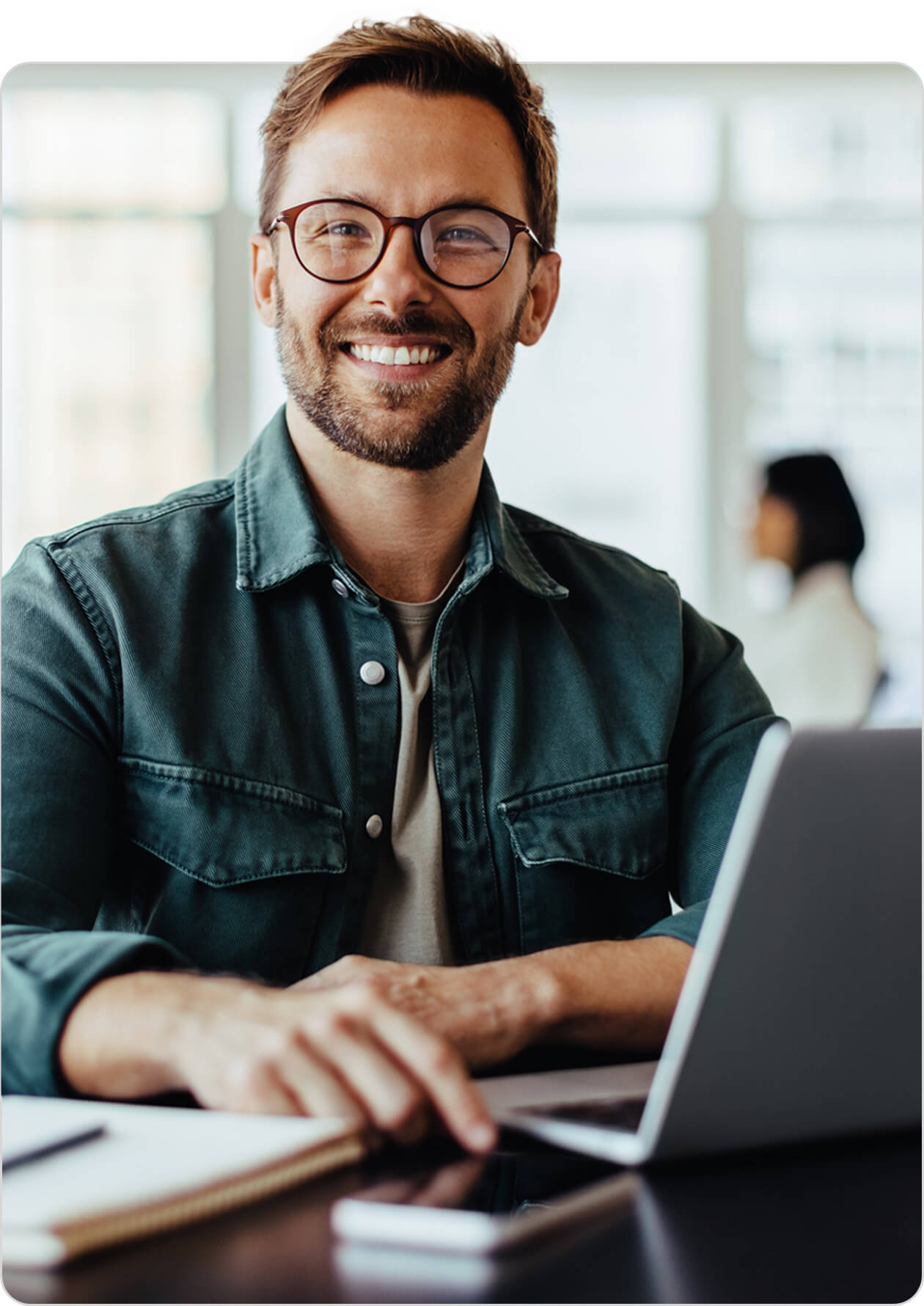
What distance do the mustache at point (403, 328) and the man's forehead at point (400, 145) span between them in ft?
0.44

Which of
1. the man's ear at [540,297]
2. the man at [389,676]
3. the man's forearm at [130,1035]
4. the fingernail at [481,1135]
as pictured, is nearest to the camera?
A: the fingernail at [481,1135]

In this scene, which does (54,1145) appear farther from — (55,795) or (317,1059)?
(55,795)

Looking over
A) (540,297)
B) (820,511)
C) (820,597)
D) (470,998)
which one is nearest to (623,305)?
(820,511)

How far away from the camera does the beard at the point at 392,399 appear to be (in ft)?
5.04

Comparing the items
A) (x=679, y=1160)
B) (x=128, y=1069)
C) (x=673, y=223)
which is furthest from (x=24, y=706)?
(x=673, y=223)

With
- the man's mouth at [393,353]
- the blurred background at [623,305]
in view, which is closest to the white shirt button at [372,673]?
the man's mouth at [393,353]

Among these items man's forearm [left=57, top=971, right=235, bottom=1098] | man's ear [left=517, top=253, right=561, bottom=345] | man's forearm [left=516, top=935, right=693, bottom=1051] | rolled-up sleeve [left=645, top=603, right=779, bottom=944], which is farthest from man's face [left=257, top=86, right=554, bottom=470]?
man's forearm [left=57, top=971, right=235, bottom=1098]

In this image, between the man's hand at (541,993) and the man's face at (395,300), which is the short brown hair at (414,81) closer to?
the man's face at (395,300)

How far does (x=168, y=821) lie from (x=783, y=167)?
5.20 metres

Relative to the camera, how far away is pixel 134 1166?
2.08 ft

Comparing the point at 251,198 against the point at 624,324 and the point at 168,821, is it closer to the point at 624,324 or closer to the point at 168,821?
the point at 624,324

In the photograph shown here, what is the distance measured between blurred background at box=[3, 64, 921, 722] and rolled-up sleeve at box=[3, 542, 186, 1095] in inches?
163

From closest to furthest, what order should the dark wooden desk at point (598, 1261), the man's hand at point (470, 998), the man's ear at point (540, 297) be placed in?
1. the dark wooden desk at point (598, 1261)
2. the man's hand at point (470, 998)
3. the man's ear at point (540, 297)

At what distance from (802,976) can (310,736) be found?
740mm
